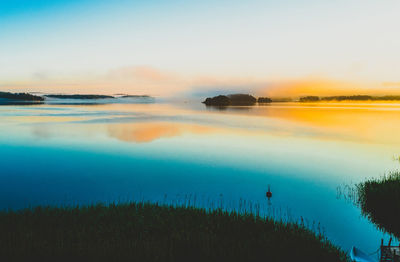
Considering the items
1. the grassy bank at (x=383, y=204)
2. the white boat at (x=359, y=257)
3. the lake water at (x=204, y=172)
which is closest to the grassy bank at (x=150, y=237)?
the white boat at (x=359, y=257)

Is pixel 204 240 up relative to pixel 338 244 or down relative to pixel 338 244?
up

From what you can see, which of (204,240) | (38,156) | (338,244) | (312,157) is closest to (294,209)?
(338,244)

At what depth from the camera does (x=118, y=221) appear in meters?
12.9

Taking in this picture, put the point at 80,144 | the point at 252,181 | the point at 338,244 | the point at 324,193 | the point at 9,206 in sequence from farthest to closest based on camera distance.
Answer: the point at 80,144 < the point at 252,181 < the point at 324,193 < the point at 9,206 < the point at 338,244

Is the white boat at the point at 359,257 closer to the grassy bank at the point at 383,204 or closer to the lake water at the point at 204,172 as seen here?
the lake water at the point at 204,172

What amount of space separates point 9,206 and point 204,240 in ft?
41.1

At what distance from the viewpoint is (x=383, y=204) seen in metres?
15.9

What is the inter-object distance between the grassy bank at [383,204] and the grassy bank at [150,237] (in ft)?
15.2

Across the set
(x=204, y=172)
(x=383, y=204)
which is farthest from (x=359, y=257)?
(x=204, y=172)

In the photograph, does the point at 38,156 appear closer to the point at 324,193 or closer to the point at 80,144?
the point at 80,144

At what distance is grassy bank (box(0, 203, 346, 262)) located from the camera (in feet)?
34.2

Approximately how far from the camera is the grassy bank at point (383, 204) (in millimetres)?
14328

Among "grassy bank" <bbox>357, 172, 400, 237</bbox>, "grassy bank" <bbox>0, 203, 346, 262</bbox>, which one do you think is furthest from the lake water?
"grassy bank" <bbox>0, 203, 346, 262</bbox>

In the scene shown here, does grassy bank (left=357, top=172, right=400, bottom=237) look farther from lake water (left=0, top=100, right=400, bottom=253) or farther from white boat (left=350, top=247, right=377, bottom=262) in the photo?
white boat (left=350, top=247, right=377, bottom=262)
